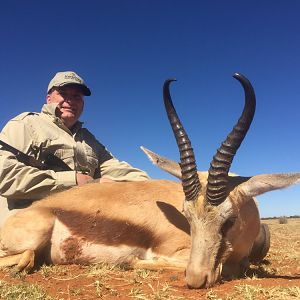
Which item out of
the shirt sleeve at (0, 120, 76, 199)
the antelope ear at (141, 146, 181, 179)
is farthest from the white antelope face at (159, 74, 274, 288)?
the shirt sleeve at (0, 120, 76, 199)

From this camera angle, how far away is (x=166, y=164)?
6156mm

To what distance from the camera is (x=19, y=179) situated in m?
6.25

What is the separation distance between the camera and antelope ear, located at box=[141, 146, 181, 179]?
6.10m

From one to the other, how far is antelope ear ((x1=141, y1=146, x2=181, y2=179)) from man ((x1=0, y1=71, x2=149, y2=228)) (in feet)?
3.48

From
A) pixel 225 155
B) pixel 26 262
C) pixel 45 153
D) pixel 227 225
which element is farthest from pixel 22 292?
pixel 45 153

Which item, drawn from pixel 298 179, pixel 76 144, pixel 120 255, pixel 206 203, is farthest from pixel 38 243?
pixel 298 179

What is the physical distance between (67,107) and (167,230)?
12.1 feet

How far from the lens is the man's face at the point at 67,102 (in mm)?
7992

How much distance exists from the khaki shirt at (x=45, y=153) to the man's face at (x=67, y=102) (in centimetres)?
22

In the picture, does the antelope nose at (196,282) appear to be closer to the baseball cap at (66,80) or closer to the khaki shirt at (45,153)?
the khaki shirt at (45,153)

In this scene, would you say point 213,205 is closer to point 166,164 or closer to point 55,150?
point 166,164

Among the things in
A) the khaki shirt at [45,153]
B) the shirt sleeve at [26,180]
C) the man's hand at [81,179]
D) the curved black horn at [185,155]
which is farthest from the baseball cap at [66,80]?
the curved black horn at [185,155]

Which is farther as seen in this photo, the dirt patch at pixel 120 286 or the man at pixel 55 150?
the man at pixel 55 150

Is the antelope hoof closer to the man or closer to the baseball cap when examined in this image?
the man
